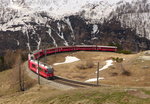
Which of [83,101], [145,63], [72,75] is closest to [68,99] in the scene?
[83,101]

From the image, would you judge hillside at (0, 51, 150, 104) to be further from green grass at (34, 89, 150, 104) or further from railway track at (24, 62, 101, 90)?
railway track at (24, 62, 101, 90)

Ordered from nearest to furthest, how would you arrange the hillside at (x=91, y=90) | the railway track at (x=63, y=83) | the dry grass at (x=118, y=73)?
the hillside at (x=91, y=90) < the railway track at (x=63, y=83) < the dry grass at (x=118, y=73)

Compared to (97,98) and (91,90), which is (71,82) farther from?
(97,98)

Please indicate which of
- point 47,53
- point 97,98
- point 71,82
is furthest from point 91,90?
point 47,53

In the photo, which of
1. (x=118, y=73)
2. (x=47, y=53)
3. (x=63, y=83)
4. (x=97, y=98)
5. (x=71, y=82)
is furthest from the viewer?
(x=47, y=53)

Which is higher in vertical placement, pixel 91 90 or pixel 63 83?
pixel 91 90

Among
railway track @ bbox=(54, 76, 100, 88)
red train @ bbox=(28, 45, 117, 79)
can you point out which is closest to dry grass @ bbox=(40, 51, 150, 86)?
railway track @ bbox=(54, 76, 100, 88)

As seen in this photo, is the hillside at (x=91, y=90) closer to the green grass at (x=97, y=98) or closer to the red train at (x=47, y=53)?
the green grass at (x=97, y=98)

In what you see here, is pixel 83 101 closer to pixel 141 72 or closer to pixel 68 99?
pixel 68 99

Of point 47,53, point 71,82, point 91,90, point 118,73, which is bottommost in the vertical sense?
point 71,82

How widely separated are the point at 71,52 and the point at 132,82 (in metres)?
50.6

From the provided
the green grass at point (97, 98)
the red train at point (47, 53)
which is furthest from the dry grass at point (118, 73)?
the green grass at point (97, 98)

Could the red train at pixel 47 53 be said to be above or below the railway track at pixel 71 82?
above

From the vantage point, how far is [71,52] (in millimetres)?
92500
